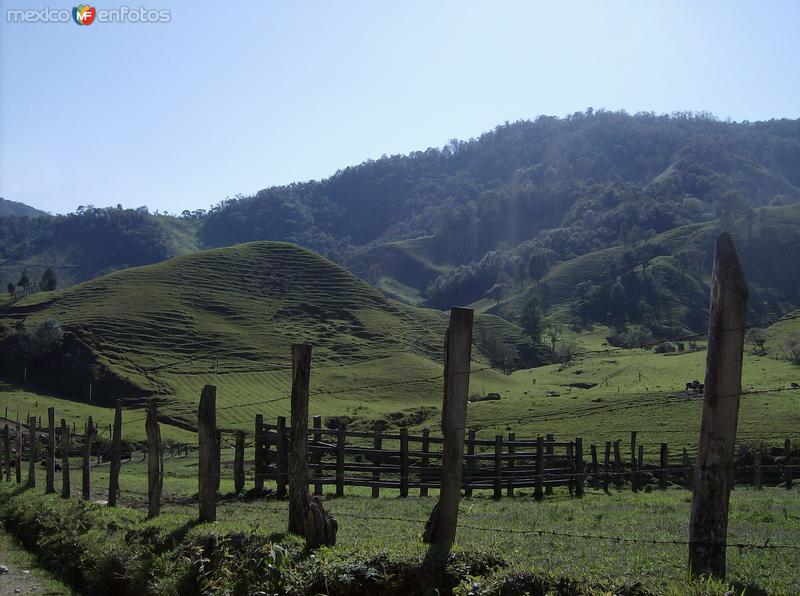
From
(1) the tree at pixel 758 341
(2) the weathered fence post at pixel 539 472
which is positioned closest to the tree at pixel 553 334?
(1) the tree at pixel 758 341

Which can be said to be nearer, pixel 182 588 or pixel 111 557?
pixel 182 588

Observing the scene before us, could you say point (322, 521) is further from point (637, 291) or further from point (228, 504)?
point (637, 291)

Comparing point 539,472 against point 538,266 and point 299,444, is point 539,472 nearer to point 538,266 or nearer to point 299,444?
point 299,444

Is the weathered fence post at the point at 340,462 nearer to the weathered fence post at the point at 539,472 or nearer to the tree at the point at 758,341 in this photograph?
the weathered fence post at the point at 539,472

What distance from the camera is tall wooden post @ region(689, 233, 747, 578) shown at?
756 cm

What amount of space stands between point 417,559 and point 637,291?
517ft

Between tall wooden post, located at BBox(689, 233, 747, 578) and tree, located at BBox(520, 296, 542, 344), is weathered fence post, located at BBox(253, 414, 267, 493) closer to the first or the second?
tall wooden post, located at BBox(689, 233, 747, 578)

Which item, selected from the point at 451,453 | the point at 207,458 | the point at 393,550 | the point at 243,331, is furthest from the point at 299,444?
the point at 243,331

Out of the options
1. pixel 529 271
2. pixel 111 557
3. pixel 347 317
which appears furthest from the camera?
pixel 529 271

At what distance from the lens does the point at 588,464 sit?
32125 mm

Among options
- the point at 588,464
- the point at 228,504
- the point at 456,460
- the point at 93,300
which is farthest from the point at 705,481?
the point at 93,300

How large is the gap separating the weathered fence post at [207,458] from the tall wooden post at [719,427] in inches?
348

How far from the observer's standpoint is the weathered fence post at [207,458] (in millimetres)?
13664

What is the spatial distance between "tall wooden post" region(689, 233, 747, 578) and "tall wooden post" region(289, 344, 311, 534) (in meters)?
5.97
